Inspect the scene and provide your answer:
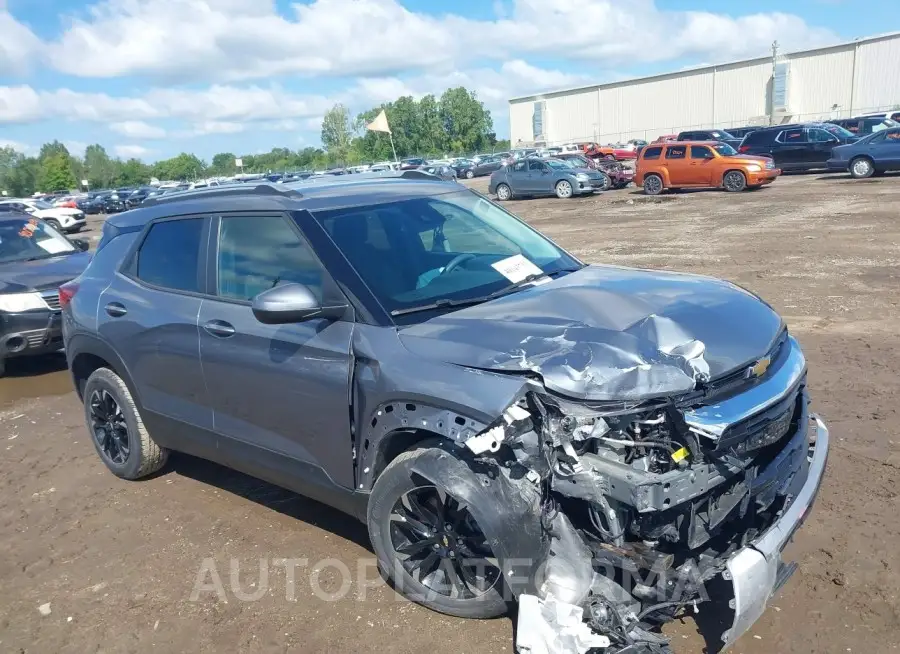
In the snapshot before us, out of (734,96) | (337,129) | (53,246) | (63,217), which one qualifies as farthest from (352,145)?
(53,246)

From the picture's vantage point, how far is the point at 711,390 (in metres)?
2.94

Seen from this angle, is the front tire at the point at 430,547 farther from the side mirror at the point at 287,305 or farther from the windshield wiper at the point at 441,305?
the side mirror at the point at 287,305

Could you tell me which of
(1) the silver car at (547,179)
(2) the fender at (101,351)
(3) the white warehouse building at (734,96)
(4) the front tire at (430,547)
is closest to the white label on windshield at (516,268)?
(4) the front tire at (430,547)

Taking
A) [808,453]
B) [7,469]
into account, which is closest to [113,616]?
[7,469]

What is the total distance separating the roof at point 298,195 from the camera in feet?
13.3

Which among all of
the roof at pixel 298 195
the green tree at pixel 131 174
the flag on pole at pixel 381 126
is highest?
the flag on pole at pixel 381 126

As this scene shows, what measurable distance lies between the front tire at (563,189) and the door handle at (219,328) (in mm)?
23785

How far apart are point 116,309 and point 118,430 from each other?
0.92 meters

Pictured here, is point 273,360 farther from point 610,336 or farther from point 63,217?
A: point 63,217

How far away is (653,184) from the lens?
81.7 ft

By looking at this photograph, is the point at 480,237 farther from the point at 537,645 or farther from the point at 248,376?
the point at 537,645

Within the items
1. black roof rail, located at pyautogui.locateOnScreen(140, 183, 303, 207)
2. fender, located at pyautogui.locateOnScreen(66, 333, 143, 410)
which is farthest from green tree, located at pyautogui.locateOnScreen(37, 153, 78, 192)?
black roof rail, located at pyautogui.locateOnScreen(140, 183, 303, 207)

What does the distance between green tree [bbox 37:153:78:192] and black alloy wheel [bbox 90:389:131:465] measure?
106745 mm

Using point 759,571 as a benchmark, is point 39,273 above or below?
above
